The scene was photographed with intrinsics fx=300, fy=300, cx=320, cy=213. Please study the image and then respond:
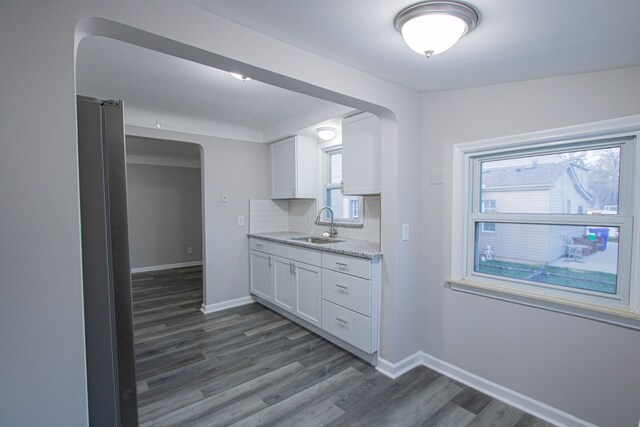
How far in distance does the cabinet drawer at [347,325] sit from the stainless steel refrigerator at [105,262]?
167cm

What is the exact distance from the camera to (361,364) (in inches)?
98.0

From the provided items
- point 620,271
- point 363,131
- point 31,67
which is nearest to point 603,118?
point 620,271

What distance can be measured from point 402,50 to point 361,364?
231cm

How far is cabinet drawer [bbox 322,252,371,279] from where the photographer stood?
2.38 meters

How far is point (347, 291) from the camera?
100 inches

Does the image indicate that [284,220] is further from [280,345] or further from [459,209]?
[459,209]

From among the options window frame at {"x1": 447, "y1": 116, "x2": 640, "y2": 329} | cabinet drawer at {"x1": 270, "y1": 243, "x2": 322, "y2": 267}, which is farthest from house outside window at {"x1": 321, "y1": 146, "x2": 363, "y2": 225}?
window frame at {"x1": 447, "y1": 116, "x2": 640, "y2": 329}

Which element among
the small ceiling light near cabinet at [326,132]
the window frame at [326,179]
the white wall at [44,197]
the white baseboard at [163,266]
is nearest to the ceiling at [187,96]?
the small ceiling light near cabinet at [326,132]

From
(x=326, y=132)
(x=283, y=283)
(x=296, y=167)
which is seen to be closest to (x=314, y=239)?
(x=283, y=283)

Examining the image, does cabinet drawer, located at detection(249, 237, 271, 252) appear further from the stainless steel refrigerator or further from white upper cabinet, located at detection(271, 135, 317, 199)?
the stainless steel refrigerator

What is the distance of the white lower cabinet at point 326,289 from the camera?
2389mm

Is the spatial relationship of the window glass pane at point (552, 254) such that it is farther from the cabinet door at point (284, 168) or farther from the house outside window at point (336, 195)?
the cabinet door at point (284, 168)

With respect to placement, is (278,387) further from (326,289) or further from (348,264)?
(348,264)

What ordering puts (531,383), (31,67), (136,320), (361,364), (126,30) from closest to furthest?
1. (31,67)
2. (126,30)
3. (531,383)
4. (361,364)
5. (136,320)
